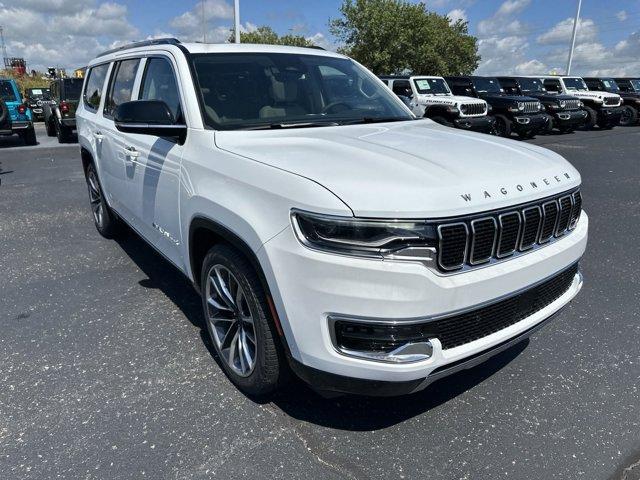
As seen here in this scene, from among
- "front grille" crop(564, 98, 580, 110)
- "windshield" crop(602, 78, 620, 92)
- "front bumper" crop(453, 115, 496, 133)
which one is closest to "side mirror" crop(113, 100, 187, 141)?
"front bumper" crop(453, 115, 496, 133)

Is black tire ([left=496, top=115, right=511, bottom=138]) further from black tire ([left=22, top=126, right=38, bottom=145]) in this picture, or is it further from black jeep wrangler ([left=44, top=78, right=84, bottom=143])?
black tire ([left=22, top=126, right=38, bottom=145])

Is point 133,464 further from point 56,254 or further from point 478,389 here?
point 56,254

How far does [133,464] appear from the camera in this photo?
7.56ft

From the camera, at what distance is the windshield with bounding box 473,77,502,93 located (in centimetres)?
1716

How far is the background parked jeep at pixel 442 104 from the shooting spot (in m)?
14.5

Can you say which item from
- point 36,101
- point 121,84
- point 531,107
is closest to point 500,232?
point 121,84

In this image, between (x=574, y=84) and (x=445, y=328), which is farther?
(x=574, y=84)

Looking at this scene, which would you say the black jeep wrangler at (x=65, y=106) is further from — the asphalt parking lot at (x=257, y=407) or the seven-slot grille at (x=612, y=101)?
the seven-slot grille at (x=612, y=101)

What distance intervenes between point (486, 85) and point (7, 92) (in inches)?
605

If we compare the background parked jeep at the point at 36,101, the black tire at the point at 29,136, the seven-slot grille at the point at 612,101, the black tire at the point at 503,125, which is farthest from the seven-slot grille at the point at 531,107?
the background parked jeep at the point at 36,101

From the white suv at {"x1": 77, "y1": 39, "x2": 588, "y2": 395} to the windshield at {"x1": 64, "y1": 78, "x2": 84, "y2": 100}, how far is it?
14.0 metres

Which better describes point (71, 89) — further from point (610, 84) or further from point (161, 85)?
point (610, 84)

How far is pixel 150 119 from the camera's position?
2.88m

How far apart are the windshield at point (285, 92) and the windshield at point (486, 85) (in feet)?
47.7
